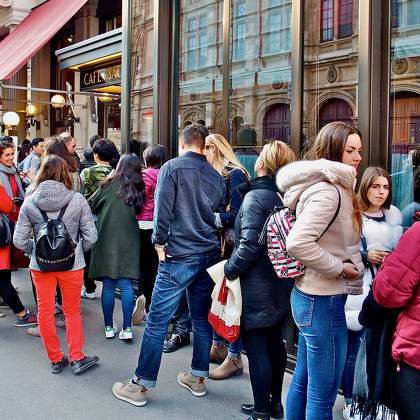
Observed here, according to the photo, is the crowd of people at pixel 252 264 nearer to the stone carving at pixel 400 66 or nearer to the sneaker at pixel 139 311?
the sneaker at pixel 139 311

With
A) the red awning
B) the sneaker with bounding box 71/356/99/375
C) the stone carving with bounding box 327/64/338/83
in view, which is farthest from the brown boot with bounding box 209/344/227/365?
the red awning

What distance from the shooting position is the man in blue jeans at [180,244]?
3.94 meters

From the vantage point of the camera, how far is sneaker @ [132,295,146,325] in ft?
19.1

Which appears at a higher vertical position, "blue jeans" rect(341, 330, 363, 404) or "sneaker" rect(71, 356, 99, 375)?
"blue jeans" rect(341, 330, 363, 404)

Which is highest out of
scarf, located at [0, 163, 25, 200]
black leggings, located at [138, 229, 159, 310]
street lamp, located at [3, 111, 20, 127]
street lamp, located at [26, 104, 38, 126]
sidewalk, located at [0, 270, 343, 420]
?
street lamp, located at [26, 104, 38, 126]

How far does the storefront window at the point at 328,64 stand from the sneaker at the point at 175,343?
216 cm

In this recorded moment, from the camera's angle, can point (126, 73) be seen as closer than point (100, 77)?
Yes

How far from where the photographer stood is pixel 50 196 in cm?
432

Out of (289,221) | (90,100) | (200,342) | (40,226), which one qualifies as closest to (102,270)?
(40,226)

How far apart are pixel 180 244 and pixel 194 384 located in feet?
3.68

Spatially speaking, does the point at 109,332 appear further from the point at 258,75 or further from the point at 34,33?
the point at 34,33

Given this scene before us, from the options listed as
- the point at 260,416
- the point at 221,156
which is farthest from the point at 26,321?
the point at 260,416

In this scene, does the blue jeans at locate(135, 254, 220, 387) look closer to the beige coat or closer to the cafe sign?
the beige coat

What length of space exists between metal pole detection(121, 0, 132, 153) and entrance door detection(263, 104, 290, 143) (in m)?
2.44
